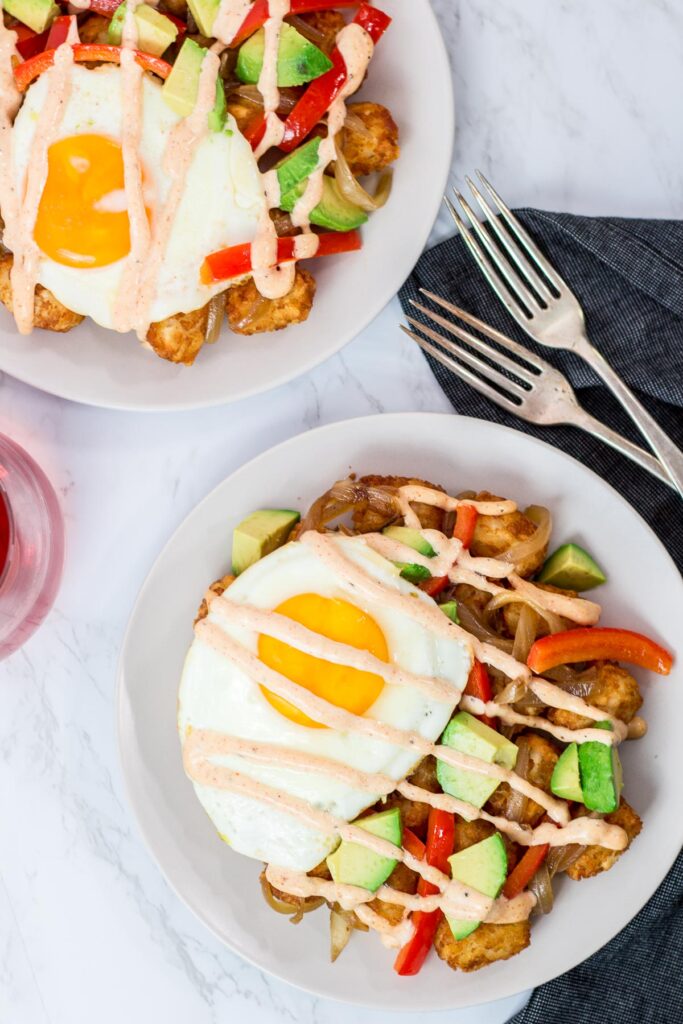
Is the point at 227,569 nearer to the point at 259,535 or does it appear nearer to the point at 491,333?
the point at 259,535

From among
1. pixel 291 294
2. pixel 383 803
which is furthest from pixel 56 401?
pixel 383 803

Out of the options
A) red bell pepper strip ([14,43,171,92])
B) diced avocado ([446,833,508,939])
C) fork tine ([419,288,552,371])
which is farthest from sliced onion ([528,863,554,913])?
red bell pepper strip ([14,43,171,92])

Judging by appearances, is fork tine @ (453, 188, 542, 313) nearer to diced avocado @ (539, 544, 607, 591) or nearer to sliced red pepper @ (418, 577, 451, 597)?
diced avocado @ (539, 544, 607, 591)

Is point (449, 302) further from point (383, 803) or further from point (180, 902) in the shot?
point (180, 902)

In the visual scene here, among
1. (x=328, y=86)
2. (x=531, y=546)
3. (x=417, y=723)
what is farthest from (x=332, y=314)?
(x=417, y=723)

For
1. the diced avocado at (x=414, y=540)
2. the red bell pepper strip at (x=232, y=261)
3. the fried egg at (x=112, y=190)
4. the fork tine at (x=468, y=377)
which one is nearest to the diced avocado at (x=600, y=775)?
the diced avocado at (x=414, y=540)

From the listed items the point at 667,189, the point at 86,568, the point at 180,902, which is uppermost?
the point at 667,189
